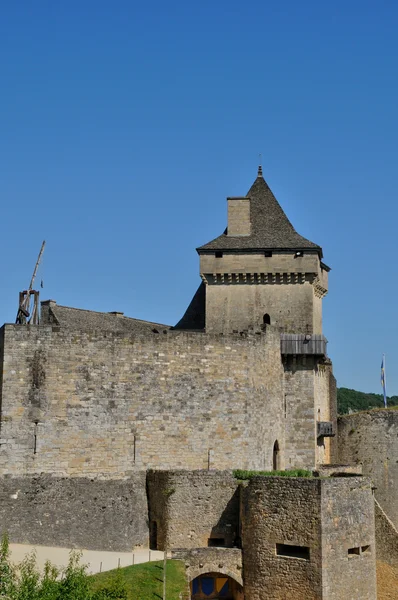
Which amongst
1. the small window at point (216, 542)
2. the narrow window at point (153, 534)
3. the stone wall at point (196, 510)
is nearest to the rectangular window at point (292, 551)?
the stone wall at point (196, 510)

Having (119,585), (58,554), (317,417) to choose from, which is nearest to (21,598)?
(119,585)

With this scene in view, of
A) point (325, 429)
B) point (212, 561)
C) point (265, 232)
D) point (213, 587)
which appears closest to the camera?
point (212, 561)

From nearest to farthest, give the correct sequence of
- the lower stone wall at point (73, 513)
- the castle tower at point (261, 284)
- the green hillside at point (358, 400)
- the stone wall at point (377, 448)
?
the lower stone wall at point (73, 513) → the castle tower at point (261, 284) → the stone wall at point (377, 448) → the green hillside at point (358, 400)

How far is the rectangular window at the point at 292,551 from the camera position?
32438 mm

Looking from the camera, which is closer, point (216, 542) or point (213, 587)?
point (213, 587)

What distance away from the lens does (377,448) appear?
46.8 m

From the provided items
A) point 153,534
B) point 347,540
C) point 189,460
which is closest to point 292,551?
point 347,540

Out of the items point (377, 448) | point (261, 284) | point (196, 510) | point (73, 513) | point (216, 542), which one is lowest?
point (216, 542)

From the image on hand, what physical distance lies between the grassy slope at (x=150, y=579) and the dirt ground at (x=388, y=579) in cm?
1026

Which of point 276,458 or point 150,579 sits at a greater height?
point 276,458

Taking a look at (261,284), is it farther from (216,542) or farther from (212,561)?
A: (212,561)

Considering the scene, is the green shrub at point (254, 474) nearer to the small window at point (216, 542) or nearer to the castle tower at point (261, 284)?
the small window at point (216, 542)

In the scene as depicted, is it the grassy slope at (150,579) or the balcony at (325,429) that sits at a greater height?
the balcony at (325,429)

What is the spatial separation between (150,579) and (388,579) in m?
12.5
